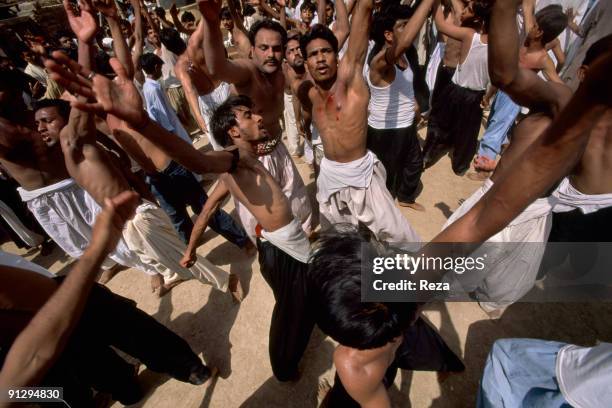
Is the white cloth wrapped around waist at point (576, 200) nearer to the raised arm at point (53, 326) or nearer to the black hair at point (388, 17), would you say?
the black hair at point (388, 17)

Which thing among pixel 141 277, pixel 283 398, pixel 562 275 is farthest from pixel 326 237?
pixel 141 277

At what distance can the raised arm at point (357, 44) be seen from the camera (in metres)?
2.13

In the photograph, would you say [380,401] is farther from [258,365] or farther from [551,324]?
[551,324]

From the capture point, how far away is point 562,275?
8.58 ft

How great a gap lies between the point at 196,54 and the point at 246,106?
2037 millimetres

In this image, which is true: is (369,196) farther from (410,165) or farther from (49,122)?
(49,122)

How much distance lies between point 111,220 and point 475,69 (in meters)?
4.40

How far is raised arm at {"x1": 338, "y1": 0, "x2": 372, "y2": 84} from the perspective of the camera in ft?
7.00

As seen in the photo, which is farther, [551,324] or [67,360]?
[551,324]

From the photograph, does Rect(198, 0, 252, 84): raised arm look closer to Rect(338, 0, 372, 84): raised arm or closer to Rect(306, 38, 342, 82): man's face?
Rect(306, 38, 342, 82): man's face

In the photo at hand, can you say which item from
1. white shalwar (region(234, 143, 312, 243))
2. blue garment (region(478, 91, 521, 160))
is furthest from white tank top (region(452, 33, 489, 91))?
white shalwar (region(234, 143, 312, 243))

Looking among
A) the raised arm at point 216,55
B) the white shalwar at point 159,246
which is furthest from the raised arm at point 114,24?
the white shalwar at point 159,246

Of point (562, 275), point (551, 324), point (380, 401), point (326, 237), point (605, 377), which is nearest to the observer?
point (605, 377)

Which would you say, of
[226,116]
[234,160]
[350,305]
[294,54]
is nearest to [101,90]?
[234,160]
